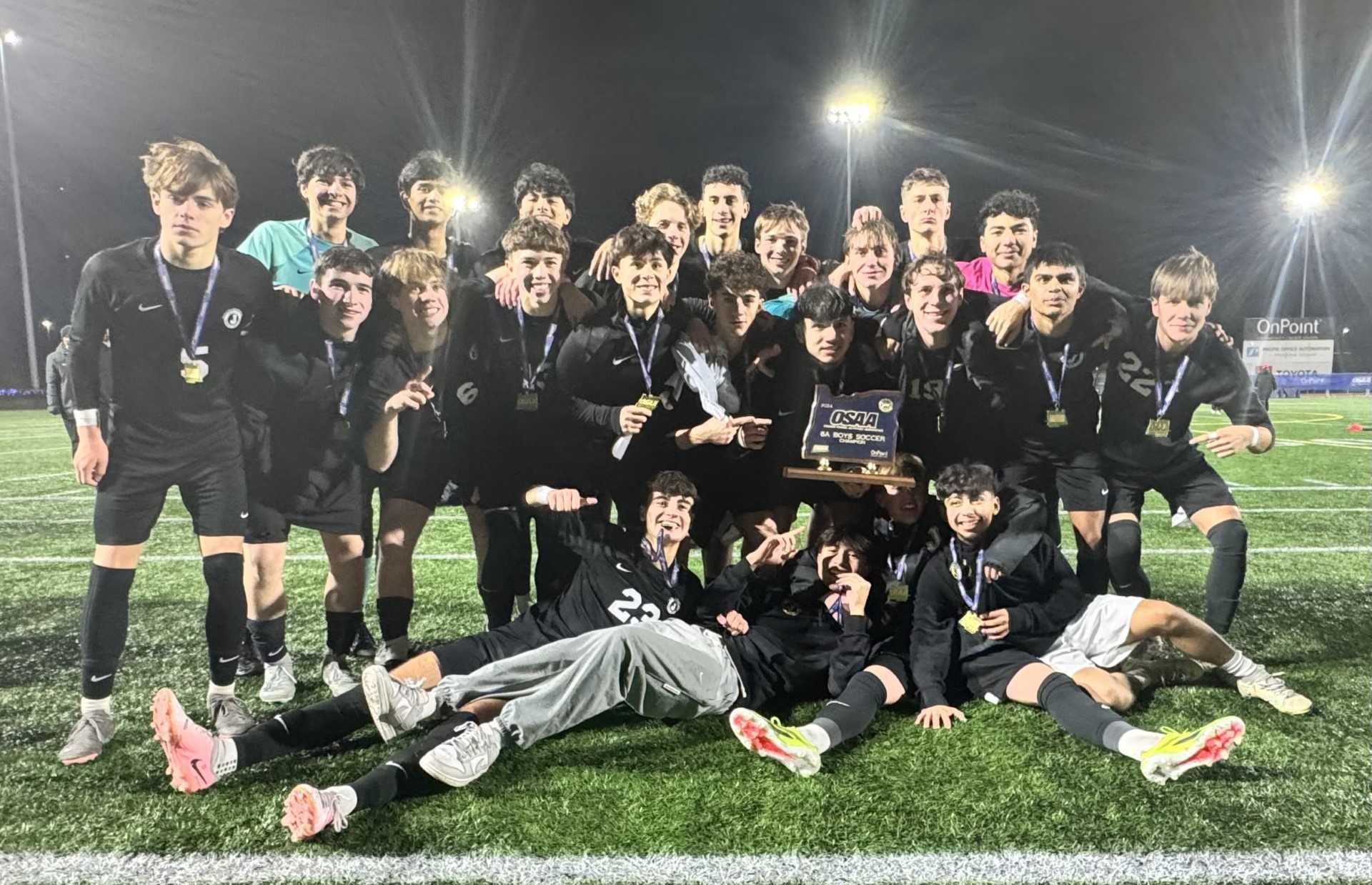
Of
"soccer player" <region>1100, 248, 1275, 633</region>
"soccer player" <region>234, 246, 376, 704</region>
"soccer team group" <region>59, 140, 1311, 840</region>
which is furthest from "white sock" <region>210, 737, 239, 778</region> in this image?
"soccer player" <region>1100, 248, 1275, 633</region>

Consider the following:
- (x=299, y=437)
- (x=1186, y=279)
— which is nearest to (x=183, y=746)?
(x=299, y=437)

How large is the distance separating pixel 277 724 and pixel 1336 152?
6.23 meters

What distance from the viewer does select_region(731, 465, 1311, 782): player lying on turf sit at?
266cm

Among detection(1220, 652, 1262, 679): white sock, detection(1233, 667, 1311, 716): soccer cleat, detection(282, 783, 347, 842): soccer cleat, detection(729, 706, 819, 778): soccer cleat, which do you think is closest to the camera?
detection(282, 783, 347, 842): soccer cleat

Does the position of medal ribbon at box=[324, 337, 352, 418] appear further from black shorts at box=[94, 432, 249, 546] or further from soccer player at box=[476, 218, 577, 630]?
soccer player at box=[476, 218, 577, 630]

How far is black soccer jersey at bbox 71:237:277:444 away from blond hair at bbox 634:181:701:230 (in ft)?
4.78

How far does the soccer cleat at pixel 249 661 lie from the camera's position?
9.93ft

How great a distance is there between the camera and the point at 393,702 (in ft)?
8.04

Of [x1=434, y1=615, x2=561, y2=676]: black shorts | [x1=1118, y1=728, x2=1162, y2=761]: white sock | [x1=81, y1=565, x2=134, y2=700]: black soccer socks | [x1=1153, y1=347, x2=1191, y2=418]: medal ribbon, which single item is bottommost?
[x1=1118, y1=728, x2=1162, y2=761]: white sock

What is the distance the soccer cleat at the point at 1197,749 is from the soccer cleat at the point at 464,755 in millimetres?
1998

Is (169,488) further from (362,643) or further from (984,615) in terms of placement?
(984,615)

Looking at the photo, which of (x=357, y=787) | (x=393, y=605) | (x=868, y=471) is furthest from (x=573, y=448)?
(x=357, y=787)

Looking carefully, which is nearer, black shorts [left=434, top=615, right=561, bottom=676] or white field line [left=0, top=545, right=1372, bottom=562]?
black shorts [left=434, top=615, right=561, bottom=676]

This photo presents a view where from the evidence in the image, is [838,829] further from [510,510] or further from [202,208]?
[202,208]
